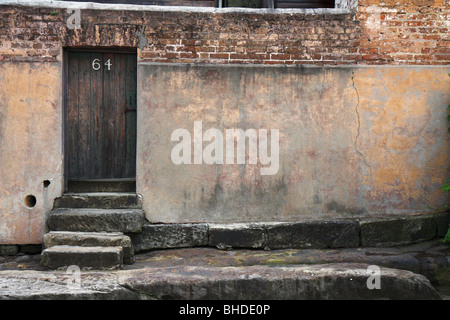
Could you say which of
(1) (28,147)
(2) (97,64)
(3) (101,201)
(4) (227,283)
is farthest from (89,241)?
(2) (97,64)

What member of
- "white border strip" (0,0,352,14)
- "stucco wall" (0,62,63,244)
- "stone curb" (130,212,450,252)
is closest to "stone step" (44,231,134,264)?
"stone curb" (130,212,450,252)

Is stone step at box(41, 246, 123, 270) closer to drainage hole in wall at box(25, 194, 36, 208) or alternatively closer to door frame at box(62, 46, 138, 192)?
drainage hole in wall at box(25, 194, 36, 208)

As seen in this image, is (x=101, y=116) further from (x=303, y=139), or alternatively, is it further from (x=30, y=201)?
(x=303, y=139)

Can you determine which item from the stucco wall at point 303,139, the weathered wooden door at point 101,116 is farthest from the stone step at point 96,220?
the weathered wooden door at point 101,116

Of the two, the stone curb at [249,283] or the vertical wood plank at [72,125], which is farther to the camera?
the vertical wood plank at [72,125]

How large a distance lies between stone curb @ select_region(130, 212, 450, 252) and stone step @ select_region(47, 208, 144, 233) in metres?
0.19

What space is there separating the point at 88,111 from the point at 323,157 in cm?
316

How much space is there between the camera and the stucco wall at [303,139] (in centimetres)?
568

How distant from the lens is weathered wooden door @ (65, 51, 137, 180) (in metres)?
5.85

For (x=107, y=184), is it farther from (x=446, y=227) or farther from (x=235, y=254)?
(x=446, y=227)

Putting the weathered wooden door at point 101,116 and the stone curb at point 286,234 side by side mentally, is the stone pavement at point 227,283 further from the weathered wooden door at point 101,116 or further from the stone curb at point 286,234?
the weathered wooden door at point 101,116

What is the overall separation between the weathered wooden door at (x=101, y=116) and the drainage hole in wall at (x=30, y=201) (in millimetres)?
514

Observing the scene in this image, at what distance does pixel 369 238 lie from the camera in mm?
5754

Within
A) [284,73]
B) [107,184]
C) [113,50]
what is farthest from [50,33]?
[284,73]
